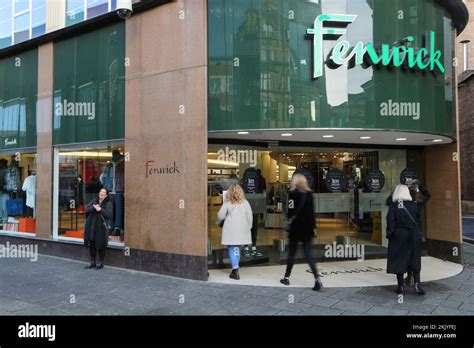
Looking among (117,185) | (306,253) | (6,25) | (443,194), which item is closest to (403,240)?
(306,253)

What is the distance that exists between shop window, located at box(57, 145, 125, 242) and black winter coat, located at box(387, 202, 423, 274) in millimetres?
5777

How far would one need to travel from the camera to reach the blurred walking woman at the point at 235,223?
8.26 metres

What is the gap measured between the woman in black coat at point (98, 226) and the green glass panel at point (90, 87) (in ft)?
5.19

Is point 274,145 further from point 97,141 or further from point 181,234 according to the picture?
point 97,141

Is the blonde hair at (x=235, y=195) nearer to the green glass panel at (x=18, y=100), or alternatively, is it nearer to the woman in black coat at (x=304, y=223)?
the woman in black coat at (x=304, y=223)

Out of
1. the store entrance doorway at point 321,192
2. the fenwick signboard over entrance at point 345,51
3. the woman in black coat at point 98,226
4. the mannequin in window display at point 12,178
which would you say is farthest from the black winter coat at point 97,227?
the fenwick signboard over entrance at point 345,51

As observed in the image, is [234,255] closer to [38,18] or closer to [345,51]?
[345,51]

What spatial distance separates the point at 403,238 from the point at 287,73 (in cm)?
368

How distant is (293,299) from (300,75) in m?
4.18

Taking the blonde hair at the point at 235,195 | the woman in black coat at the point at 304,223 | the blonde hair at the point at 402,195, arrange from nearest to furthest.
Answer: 1. the blonde hair at the point at 402,195
2. the woman in black coat at the point at 304,223
3. the blonde hair at the point at 235,195

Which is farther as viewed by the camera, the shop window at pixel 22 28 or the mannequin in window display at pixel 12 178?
the mannequin in window display at pixel 12 178

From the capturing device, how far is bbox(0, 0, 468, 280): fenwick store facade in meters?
8.27

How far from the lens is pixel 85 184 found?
10.9m

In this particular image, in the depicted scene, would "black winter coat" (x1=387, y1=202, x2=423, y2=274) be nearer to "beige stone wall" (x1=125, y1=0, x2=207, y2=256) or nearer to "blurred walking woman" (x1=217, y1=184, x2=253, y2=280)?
"blurred walking woman" (x1=217, y1=184, x2=253, y2=280)
